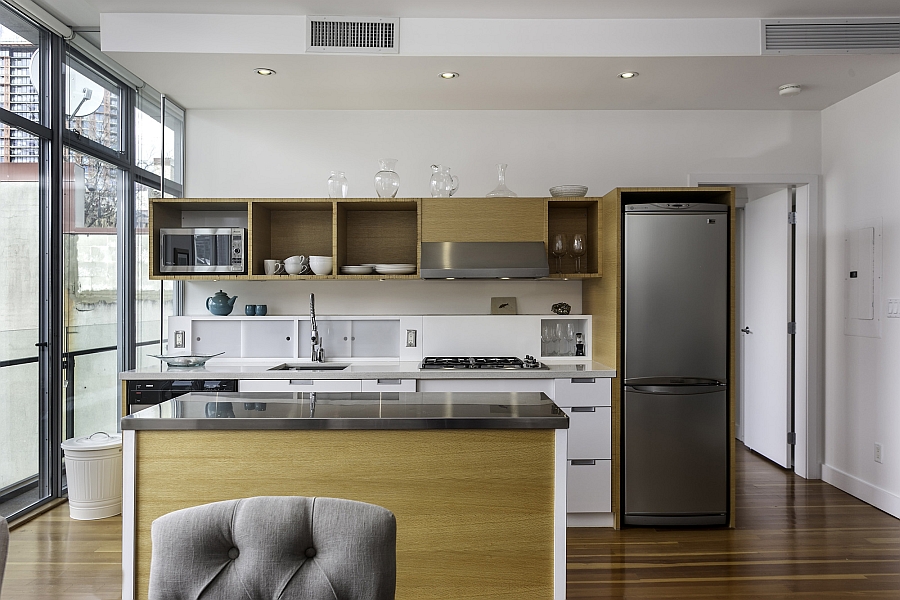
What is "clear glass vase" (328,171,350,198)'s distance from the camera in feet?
13.9

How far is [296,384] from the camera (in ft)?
12.6

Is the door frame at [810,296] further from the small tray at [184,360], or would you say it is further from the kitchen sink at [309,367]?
the small tray at [184,360]

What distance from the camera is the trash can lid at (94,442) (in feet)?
12.0

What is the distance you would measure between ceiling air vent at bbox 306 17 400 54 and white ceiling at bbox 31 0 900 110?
44 millimetres

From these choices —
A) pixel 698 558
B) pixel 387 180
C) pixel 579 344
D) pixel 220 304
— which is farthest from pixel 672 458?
pixel 220 304

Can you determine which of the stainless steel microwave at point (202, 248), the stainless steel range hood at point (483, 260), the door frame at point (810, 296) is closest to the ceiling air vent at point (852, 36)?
the door frame at point (810, 296)

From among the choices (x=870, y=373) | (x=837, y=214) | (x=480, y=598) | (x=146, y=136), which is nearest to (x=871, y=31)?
(x=837, y=214)

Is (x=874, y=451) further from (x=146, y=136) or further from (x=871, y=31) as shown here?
(x=146, y=136)

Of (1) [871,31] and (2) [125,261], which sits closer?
(1) [871,31]

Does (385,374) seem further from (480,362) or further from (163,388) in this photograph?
(163,388)

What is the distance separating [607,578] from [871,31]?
10.7ft

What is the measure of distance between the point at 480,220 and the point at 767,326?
2644 millimetres

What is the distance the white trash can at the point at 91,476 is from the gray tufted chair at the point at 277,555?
9.00ft

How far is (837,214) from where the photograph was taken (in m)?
4.45
